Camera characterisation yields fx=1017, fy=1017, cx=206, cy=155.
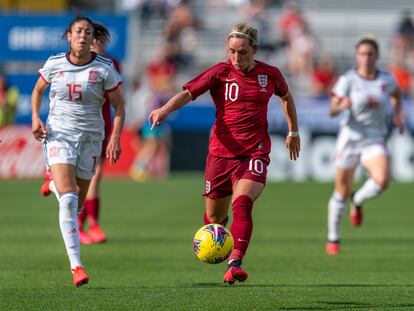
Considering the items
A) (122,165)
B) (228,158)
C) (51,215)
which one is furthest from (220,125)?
(122,165)

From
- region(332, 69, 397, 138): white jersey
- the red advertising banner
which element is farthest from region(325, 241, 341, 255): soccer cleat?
the red advertising banner

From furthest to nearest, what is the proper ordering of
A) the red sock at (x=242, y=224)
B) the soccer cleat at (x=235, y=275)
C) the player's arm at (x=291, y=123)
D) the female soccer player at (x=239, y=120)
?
the player's arm at (x=291, y=123), the female soccer player at (x=239, y=120), the red sock at (x=242, y=224), the soccer cleat at (x=235, y=275)

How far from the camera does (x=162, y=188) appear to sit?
24.1 metres

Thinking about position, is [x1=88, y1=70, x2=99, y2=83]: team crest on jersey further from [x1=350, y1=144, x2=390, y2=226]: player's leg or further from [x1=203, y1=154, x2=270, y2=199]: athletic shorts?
[x1=350, y1=144, x2=390, y2=226]: player's leg

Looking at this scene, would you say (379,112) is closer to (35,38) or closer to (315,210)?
(315,210)

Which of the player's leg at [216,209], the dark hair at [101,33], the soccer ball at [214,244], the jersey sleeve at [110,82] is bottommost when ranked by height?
the soccer ball at [214,244]

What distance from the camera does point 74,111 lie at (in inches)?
383

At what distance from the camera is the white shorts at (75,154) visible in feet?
31.4

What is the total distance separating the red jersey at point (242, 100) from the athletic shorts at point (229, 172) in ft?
0.21

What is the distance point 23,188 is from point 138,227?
8533mm

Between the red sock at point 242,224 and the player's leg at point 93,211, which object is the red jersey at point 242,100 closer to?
the red sock at point 242,224

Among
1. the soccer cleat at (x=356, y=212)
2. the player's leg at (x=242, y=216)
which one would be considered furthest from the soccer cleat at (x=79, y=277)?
the soccer cleat at (x=356, y=212)

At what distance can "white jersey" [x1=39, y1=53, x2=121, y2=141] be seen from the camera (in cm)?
961

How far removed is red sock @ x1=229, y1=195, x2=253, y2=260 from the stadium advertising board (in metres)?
19.9
